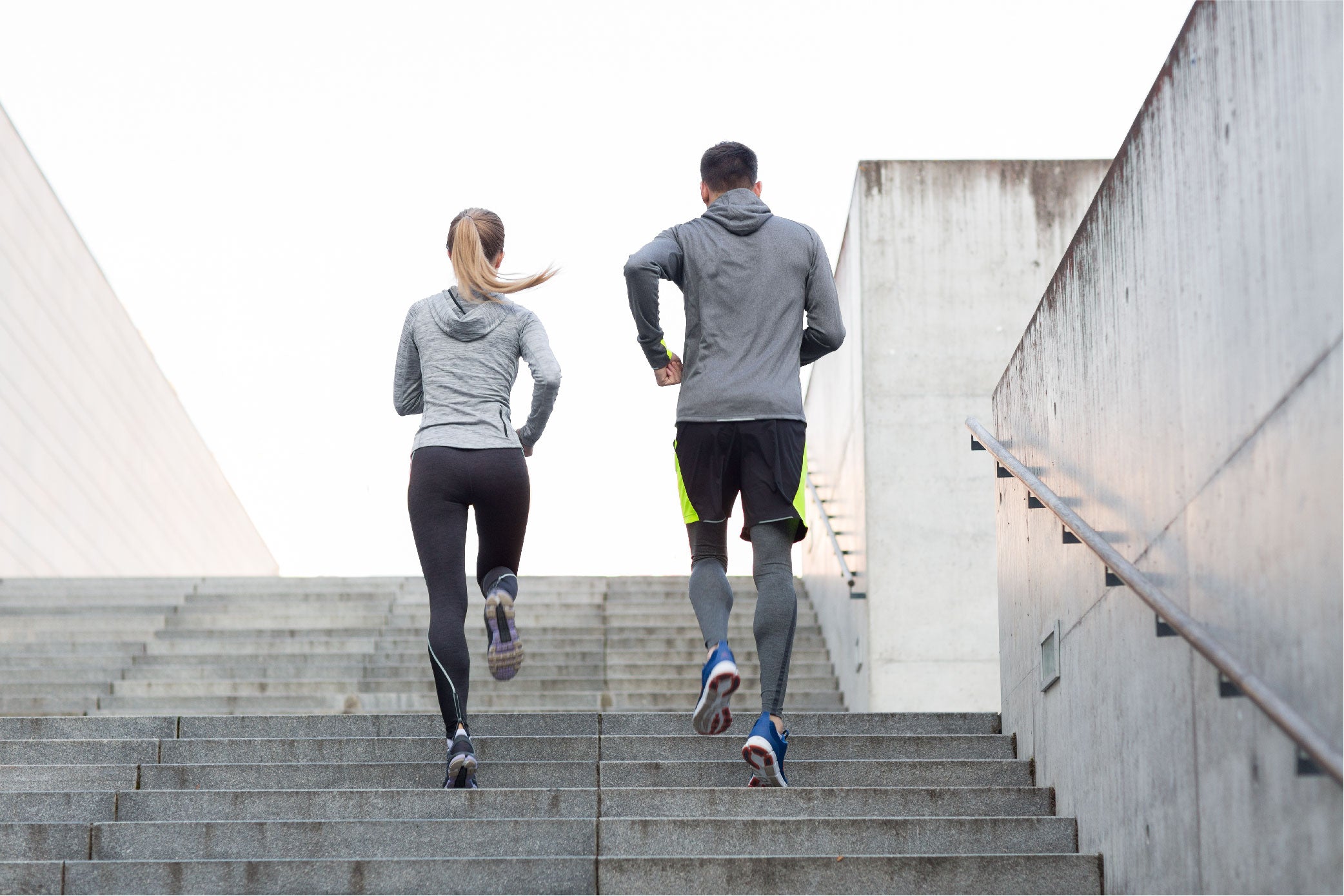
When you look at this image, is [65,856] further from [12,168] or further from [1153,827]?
[12,168]

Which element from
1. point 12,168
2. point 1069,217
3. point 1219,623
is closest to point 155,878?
point 1219,623

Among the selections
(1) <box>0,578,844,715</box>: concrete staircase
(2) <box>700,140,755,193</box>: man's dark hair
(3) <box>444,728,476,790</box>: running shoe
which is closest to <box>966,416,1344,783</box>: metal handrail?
(2) <box>700,140,755,193</box>: man's dark hair

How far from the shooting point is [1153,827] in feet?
11.8

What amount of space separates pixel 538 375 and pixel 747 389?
72 centimetres

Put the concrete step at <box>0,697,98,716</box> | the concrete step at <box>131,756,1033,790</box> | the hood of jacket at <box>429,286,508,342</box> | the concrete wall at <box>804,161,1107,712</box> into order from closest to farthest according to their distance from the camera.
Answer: the concrete step at <box>131,756,1033,790</box>
the hood of jacket at <box>429,286,508,342</box>
the concrete step at <box>0,697,98,716</box>
the concrete wall at <box>804,161,1107,712</box>

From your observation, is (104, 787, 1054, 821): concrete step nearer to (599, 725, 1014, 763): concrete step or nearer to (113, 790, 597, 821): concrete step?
(113, 790, 597, 821): concrete step

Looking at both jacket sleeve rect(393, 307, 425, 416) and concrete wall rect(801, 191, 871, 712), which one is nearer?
jacket sleeve rect(393, 307, 425, 416)

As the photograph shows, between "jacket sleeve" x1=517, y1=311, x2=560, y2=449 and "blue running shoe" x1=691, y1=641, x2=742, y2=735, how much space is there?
1.06 meters

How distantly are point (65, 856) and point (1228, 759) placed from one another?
2.98m

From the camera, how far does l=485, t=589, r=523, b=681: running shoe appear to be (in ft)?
A: 15.1

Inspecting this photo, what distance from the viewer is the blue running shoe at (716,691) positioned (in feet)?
13.6

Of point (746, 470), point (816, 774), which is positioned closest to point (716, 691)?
point (746, 470)

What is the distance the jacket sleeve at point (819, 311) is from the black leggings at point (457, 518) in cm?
95

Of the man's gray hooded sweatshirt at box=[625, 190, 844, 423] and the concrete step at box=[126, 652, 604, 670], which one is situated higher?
the man's gray hooded sweatshirt at box=[625, 190, 844, 423]
